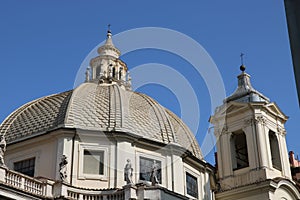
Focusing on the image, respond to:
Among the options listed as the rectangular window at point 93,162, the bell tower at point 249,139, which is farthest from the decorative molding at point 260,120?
the rectangular window at point 93,162

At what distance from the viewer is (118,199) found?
2191cm

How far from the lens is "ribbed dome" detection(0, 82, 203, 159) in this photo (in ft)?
81.6

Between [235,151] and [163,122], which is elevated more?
[235,151]

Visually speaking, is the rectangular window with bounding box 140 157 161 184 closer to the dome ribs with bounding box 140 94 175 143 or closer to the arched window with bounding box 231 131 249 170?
the dome ribs with bounding box 140 94 175 143

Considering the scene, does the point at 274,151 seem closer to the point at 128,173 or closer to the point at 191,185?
the point at 191,185

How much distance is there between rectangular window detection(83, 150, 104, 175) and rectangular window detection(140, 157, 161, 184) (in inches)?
78.9

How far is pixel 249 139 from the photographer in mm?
31984

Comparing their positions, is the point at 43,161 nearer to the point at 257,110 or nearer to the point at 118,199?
the point at 118,199

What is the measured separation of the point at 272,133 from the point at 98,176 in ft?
48.7

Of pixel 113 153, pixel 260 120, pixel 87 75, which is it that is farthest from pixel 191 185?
pixel 87 75

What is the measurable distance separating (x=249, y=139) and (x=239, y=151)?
2.06 m

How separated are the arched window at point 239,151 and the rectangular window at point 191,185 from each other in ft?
20.9

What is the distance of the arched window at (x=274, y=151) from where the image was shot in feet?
107

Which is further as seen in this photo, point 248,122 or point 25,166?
point 248,122
